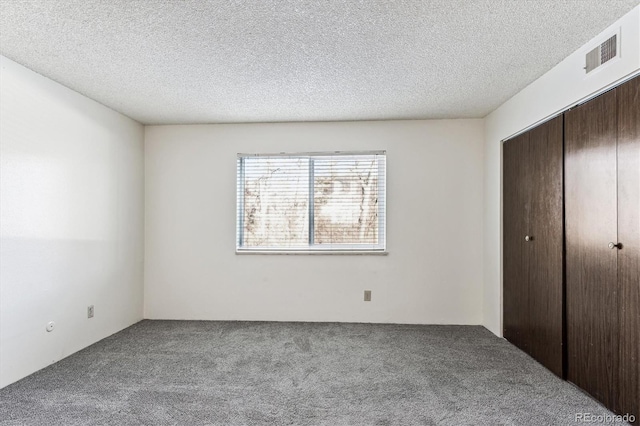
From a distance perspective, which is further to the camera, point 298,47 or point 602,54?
point 298,47

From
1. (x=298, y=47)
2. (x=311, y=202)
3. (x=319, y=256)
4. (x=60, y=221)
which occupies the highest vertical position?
(x=298, y=47)

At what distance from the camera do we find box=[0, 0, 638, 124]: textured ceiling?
2041 mm

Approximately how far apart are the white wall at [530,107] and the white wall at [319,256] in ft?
0.57

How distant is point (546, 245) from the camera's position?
2947 millimetres

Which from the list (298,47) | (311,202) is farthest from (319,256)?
(298,47)

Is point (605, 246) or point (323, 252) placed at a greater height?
point (605, 246)

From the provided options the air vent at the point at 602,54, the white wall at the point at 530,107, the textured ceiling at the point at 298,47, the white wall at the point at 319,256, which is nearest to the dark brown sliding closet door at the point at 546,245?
the white wall at the point at 530,107

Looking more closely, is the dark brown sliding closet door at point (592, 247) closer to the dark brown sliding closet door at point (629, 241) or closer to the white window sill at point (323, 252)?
the dark brown sliding closet door at point (629, 241)

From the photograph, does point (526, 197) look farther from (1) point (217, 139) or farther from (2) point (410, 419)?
(1) point (217, 139)

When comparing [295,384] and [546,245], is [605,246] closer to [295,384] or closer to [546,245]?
[546,245]

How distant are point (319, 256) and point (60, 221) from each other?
2582mm

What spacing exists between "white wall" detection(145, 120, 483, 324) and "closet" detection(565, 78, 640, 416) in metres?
1.56

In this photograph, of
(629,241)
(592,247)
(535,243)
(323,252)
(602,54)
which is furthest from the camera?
(323,252)

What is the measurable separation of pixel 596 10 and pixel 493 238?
2.36 metres
